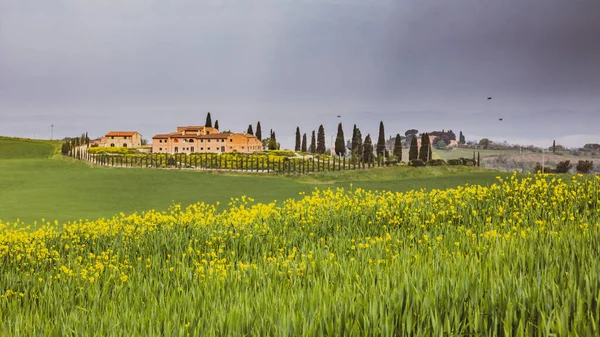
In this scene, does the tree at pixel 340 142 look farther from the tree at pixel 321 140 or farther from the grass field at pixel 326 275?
the grass field at pixel 326 275

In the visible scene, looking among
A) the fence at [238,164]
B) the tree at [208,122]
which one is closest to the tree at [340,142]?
the tree at [208,122]

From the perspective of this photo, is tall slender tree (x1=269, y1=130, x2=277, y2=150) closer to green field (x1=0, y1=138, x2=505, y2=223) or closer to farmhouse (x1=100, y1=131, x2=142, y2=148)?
farmhouse (x1=100, y1=131, x2=142, y2=148)

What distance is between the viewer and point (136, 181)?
33781mm

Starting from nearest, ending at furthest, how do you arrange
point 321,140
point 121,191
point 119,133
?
point 121,191 < point 321,140 < point 119,133

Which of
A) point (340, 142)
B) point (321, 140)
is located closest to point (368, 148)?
point (340, 142)

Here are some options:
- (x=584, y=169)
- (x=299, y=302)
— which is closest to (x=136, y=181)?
(x=299, y=302)

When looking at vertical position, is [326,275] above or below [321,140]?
below

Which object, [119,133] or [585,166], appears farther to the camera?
[119,133]

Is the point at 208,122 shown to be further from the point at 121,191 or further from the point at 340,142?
the point at 121,191

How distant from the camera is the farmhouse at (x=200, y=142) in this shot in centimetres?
11006

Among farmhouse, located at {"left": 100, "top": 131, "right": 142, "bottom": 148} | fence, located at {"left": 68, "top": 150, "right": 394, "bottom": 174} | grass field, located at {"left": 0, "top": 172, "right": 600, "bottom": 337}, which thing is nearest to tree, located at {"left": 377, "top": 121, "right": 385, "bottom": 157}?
fence, located at {"left": 68, "top": 150, "right": 394, "bottom": 174}

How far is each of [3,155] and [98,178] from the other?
77.9 m

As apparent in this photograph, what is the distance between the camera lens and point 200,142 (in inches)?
4385

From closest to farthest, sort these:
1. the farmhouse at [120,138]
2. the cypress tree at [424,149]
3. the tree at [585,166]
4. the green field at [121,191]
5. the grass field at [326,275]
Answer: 1. the grass field at [326,275]
2. the green field at [121,191]
3. the tree at [585,166]
4. the cypress tree at [424,149]
5. the farmhouse at [120,138]
